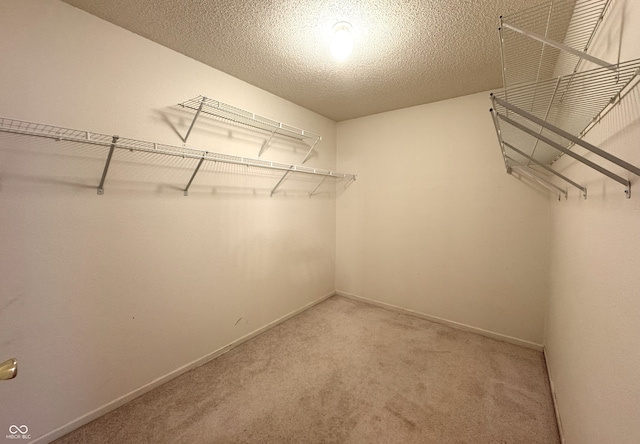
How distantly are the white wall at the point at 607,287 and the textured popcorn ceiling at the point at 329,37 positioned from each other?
76 cm

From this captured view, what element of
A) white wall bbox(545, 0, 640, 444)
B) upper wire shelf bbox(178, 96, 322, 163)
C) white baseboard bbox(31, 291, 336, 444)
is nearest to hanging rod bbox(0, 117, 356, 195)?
upper wire shelf bbox(178, 96, 322, 163)

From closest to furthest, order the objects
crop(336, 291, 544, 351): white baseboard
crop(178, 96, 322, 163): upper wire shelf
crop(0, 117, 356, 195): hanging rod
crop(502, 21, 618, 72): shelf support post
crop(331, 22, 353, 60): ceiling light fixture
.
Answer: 1. crop(502, 21, 618, 72): shelf support post
2. crop(0, 117, 356, 195): hanging rod
3. crop(331, 22, 353, 60): ceiling light fixture
4. crop(178, 96, 322, 163): upper wire shelf
5. crop(336, 291, 544, 351): white baseboard

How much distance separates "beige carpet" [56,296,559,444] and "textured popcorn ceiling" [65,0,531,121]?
7.75 feet

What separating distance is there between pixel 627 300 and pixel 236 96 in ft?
8.47

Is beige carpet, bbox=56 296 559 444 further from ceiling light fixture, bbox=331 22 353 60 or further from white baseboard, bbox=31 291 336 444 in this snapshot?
ceiling light fixture, bbox=331 22 353 60

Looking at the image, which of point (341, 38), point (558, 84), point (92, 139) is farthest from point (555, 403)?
point (92, 139)

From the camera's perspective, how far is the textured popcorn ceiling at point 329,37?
138 cm

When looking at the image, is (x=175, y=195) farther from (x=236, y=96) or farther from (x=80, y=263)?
(x=236, y=96)

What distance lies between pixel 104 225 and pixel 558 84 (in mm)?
2233

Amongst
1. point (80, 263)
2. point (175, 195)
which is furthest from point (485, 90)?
point (80, 263)

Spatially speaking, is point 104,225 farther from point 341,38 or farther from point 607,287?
point 607,287

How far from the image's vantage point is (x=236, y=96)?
7.25ft

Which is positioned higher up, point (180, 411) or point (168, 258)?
point (168, 258)

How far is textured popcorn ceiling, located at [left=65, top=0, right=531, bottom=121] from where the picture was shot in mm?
1383
